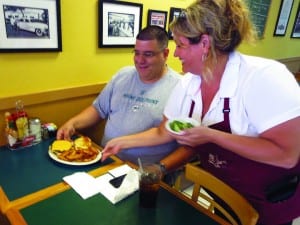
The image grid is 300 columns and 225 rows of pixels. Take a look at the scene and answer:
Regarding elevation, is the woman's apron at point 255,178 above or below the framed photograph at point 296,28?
below

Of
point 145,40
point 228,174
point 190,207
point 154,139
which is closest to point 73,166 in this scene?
point 154,139

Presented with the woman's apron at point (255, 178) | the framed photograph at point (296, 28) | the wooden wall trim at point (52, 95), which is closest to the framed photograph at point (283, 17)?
the framed photograph at point (296, 28)

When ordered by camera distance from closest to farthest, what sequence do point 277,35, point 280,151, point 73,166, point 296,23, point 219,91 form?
point 280,151 → point 219,91 → point 73,166 → point 277,35 → point 296,23

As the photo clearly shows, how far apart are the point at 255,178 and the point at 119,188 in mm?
538

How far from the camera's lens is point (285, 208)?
1.04m

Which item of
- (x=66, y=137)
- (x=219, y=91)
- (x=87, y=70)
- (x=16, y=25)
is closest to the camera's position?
(x=219, y=91)

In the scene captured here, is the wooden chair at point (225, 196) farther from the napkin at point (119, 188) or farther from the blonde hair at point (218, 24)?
the blonde hair at point (218, 24)

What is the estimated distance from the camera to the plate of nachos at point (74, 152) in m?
1.16

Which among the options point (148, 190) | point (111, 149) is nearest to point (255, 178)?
point (148, 190)

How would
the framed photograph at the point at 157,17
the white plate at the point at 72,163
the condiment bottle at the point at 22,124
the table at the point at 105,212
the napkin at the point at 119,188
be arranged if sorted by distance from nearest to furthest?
the table at the point at 105,212
the napkin at the point at 119,188
the white plate at the point at 72,163
the condiment bottle at the point at 22,124
the framed photograph at the point at 157,17

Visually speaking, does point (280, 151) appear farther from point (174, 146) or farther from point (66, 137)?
point (66, 137)

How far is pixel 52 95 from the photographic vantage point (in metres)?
1.49

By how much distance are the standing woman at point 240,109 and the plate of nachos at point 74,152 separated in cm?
46

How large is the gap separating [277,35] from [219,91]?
2.74 metres
